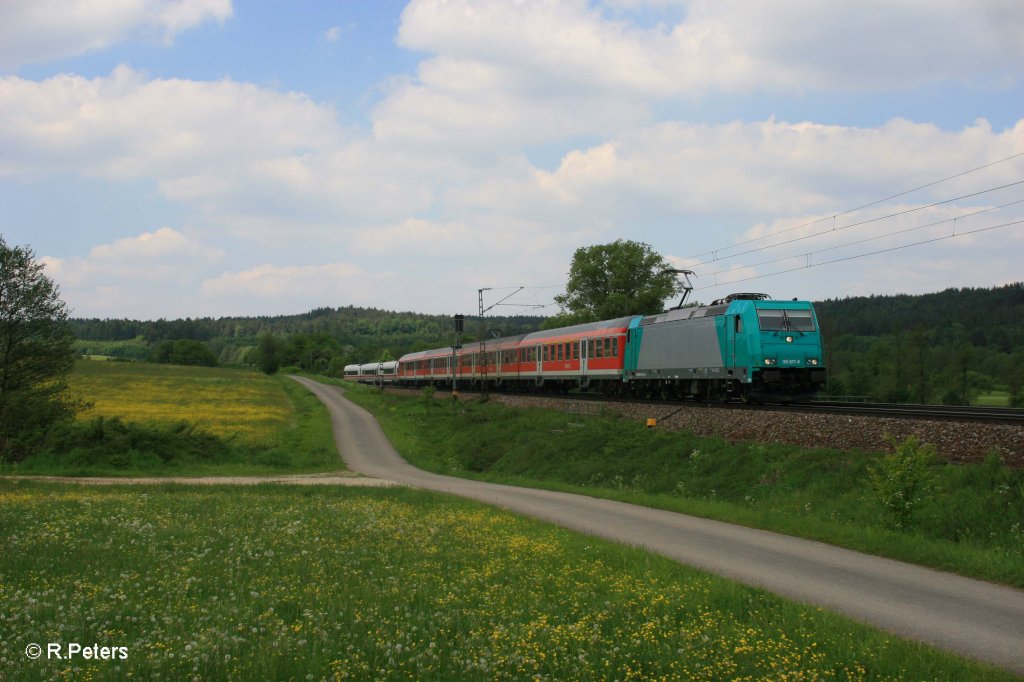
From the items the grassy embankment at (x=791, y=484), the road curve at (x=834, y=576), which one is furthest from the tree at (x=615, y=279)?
the road curve at (x=834, y=576)

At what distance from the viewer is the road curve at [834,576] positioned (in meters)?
9.26

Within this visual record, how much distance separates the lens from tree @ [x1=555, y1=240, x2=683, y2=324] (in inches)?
3223

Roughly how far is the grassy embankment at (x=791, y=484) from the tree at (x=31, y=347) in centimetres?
1669

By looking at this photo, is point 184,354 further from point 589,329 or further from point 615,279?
point 589,329

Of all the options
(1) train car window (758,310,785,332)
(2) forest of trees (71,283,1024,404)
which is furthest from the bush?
(2) forest of trees (71,283,1024,404)

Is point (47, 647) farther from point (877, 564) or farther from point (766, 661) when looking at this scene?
point (877, 564)

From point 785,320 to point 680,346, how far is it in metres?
5.78

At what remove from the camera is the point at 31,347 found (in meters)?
37.2

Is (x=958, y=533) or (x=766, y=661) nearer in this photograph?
(x=766, y=661)

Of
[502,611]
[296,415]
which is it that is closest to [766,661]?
[502,611]

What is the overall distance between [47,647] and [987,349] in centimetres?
9639

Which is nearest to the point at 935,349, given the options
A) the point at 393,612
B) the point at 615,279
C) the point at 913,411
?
the point at 615,279

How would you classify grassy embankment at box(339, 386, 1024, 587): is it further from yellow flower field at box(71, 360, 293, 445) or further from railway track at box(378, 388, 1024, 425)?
yellow flower field at box(71, 360, 293, 445)

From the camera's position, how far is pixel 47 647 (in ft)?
24.1
